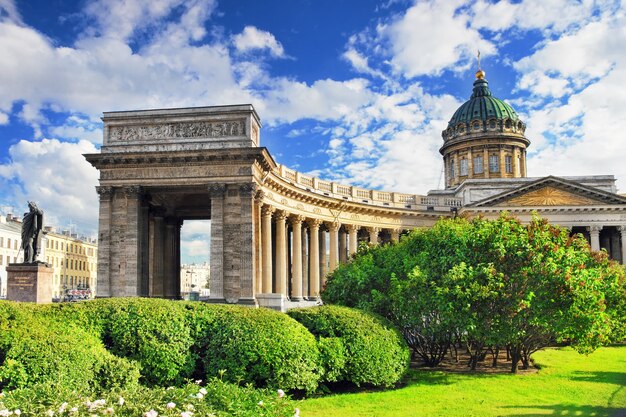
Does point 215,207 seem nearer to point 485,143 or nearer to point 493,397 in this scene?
point 493,397

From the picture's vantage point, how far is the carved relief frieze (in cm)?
3506

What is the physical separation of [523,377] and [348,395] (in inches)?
309

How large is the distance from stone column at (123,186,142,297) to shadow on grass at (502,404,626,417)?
82.0ft

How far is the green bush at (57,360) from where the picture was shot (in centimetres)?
1334

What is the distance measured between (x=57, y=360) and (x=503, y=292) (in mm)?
15443

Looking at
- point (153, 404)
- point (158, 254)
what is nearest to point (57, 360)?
point (153, 404)

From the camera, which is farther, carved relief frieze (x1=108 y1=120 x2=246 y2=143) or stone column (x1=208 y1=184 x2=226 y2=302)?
carved relief frieze (x1=108 y1=120 x2=246 y2=143)

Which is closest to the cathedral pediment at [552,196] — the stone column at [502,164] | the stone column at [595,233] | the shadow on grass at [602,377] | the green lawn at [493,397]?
the stone column at [595,233]

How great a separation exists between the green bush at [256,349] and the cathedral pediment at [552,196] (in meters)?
44.5

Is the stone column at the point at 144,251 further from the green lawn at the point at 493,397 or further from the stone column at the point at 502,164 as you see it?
the stone column at the point at 502,164

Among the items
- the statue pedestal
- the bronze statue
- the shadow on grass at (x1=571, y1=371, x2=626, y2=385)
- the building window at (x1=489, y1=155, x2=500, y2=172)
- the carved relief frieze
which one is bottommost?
the shadow on grass at (x1=571, y1=371, x2=626, y2=385)

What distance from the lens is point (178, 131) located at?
35656mm

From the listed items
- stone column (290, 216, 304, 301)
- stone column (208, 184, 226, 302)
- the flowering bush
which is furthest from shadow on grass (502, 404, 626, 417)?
stone column (290, 216, 304, 301)

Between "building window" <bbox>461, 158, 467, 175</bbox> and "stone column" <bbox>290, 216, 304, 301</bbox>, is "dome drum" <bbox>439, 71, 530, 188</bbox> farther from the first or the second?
"stone column" <bbox>290, 216, 304, 301</bbox>
